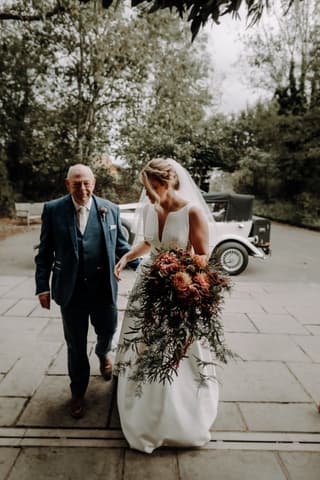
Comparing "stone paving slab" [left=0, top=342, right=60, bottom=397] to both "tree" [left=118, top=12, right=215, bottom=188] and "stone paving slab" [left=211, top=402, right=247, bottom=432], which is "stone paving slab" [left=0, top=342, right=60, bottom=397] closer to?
"stone paving slab" [left=211, top=402, right=247, bottom=432]

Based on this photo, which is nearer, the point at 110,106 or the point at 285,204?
the point at 110,106

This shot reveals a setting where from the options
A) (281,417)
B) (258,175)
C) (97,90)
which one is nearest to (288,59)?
(258,175)

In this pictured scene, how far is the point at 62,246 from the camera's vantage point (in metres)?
2.51

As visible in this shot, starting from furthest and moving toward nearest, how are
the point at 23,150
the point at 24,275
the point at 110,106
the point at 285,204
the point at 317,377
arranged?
the point at 285,204 < the point at 23,150 < the point at 110,106 < the point at 24,275 < the point at 317,377

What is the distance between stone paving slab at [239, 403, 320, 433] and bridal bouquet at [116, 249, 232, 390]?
2.90 ft

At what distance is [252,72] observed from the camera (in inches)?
890

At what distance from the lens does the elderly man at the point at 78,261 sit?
98.0 inches

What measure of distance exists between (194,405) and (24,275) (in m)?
5.47

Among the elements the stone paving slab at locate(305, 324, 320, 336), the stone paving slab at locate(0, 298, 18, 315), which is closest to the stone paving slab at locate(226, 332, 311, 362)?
the stone paving slab at locate(305, 324, 320, 336)

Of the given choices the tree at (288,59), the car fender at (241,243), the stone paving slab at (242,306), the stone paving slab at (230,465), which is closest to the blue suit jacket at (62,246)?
the stone paving slab at (230,465)

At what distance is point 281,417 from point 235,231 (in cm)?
538

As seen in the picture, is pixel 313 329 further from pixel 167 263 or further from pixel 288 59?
pixel 288 59

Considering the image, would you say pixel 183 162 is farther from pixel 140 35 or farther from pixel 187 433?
pixel 187 433

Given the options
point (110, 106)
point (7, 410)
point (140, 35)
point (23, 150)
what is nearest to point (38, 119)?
point (23, 150)
